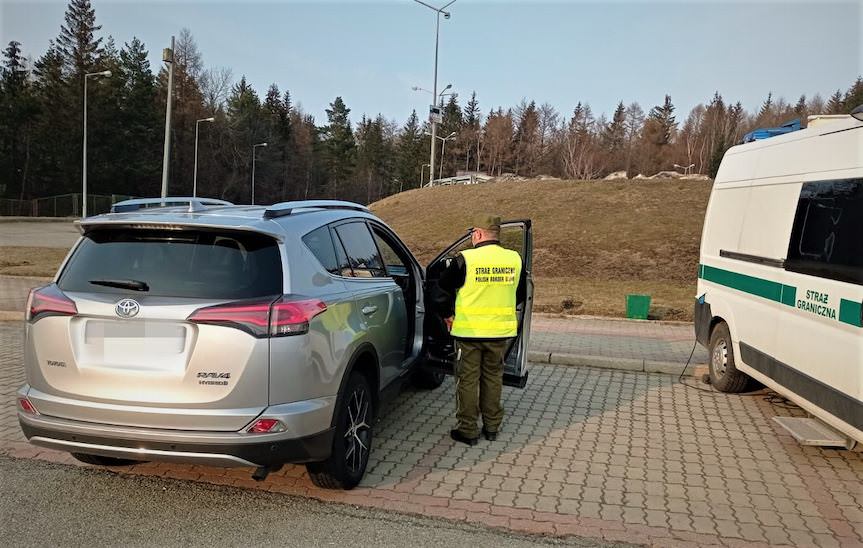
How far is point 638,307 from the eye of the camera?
11.1 metres

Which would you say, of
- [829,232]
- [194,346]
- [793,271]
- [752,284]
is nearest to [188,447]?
[194,346]

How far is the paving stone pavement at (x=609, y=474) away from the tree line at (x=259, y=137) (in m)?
38.6

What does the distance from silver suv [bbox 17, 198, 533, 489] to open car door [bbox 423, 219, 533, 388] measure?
1.67 metres

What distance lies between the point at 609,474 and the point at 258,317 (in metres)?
2.79

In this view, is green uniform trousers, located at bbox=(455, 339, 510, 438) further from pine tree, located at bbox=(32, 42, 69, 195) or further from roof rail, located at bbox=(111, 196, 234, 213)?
pine tree, located at bbox=(32, 42, 69, 195)

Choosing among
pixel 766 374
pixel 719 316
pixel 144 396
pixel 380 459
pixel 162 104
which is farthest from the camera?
pixel 162 104

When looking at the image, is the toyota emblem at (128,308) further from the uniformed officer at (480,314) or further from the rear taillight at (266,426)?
the uniformed officer at (480,314)

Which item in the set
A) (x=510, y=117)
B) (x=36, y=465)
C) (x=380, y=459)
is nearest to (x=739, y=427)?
(x=380, y=459)

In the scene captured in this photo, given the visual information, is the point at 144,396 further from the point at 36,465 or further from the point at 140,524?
the point at 36,465

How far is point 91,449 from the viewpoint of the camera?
328cm

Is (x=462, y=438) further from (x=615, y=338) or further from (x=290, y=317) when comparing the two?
(x=615, y=338)

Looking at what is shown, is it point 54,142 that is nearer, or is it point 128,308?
point 128,308

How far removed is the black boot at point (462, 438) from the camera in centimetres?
484

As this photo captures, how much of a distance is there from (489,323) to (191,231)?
2297 mm
